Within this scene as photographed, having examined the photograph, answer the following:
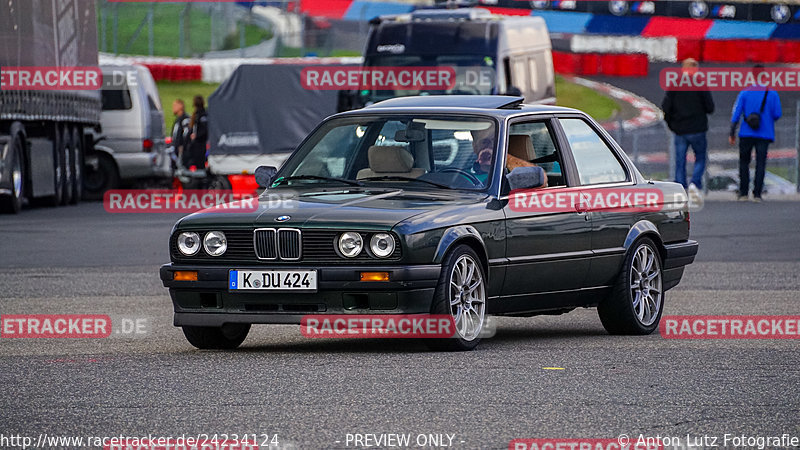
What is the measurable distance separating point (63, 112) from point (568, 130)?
671 inches

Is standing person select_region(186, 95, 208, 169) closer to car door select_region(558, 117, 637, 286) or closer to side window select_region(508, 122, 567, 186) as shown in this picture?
car door select_region(558, 117, 637, 286)

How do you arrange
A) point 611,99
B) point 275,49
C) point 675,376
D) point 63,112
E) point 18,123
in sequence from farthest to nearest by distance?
1. point 275,49
2. point 611,99
3. point 63,112
4. point 18,123
5. point 675,376

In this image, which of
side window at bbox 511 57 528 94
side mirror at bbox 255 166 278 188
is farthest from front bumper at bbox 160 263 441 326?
side window at bbox 511 57 528 94

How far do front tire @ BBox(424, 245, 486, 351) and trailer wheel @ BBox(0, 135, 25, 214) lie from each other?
15.2m

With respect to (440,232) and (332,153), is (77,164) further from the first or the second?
(440,232)

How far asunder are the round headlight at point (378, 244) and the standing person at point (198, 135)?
20.1 m

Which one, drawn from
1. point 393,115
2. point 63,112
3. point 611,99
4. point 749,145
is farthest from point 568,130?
point 611,99

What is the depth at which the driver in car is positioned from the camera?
31.1 feet

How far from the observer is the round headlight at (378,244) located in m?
8.51

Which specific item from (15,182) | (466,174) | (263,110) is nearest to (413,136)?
(466,174)

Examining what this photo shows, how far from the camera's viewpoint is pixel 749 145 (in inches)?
949

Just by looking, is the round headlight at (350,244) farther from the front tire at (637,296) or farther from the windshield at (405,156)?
the front tire at (637,296)

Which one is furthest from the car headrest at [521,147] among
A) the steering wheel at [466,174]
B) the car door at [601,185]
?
Answer: the steering wheel at [466,174]

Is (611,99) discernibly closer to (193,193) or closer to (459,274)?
(193,193)
